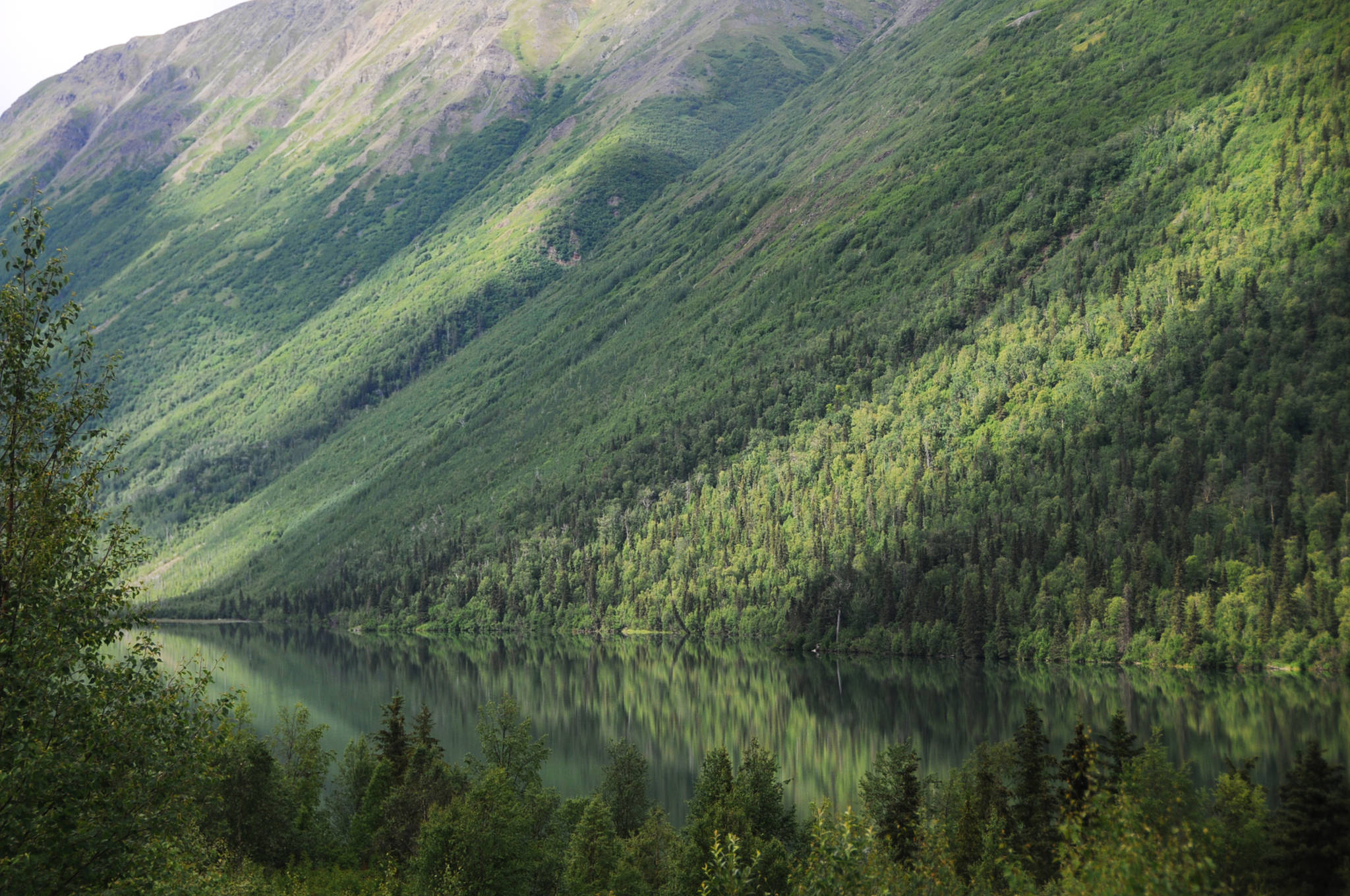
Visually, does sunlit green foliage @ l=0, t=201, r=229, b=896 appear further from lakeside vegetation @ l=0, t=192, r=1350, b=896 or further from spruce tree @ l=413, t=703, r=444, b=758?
spruce tree @ l=413, t=703, r=444, b=758

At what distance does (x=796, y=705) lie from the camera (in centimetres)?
12300

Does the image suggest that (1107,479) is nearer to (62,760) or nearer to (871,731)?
(871,731)

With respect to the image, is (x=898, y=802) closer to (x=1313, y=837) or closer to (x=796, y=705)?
(x=1313, y=837)

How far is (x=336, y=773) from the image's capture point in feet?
302

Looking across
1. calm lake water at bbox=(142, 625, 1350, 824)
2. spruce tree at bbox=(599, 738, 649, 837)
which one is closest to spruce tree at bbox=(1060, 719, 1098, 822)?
calm lake water at bbox=(142, 625, 1350, 824)

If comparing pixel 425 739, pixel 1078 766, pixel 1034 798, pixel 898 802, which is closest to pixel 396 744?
pixel 425 739

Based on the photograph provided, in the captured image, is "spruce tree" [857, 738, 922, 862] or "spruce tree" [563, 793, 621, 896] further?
"spruce tree" [857, 738, 922, 862]

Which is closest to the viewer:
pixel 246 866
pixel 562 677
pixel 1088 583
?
pixel 246 866

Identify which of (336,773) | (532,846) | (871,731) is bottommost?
(871,731)

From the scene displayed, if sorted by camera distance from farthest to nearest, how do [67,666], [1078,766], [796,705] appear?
[796,705], [1078,766], [67,666]

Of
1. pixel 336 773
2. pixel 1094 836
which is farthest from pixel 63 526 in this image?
pixel 336 773

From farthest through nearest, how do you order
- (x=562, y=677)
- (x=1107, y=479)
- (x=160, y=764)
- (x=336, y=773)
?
(x=1107, y=479), (x=562, y=677), (x=336, y=773), (x=160, y=764)

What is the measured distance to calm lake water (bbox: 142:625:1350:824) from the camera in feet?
291

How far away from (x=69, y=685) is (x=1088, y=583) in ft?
538
